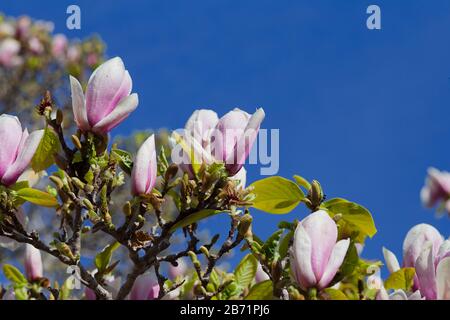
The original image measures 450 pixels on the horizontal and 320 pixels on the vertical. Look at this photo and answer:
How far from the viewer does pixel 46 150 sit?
1756 millimetres

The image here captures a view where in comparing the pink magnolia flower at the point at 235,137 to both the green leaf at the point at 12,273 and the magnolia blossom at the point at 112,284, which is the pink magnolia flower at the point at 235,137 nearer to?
the magnolia blossom at the point at 112,284

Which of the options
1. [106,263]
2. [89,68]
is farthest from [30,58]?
[106,263]

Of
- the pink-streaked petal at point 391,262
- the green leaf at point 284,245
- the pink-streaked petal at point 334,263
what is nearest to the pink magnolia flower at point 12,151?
the green leaf at point 284,245

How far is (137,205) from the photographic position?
1.70 meters

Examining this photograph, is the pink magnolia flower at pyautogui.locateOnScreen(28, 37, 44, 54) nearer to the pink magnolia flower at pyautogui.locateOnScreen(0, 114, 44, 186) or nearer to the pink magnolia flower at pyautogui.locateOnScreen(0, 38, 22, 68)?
the pink magnolia flower at pyautogui.locateOnScreen(0, 38, 22, 68)

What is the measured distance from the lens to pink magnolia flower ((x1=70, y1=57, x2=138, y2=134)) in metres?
1.70

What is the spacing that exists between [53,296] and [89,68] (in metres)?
6.66

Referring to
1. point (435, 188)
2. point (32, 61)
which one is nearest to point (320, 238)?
point (435, 188)

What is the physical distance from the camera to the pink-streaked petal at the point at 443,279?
1396mm

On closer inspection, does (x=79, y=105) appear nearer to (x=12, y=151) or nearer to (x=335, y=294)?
(x=12, y=151)

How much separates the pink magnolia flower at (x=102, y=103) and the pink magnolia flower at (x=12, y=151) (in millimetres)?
108

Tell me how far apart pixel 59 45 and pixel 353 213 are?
6554 mm

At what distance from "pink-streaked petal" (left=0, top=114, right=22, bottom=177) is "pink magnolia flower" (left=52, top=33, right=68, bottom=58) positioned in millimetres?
6167
